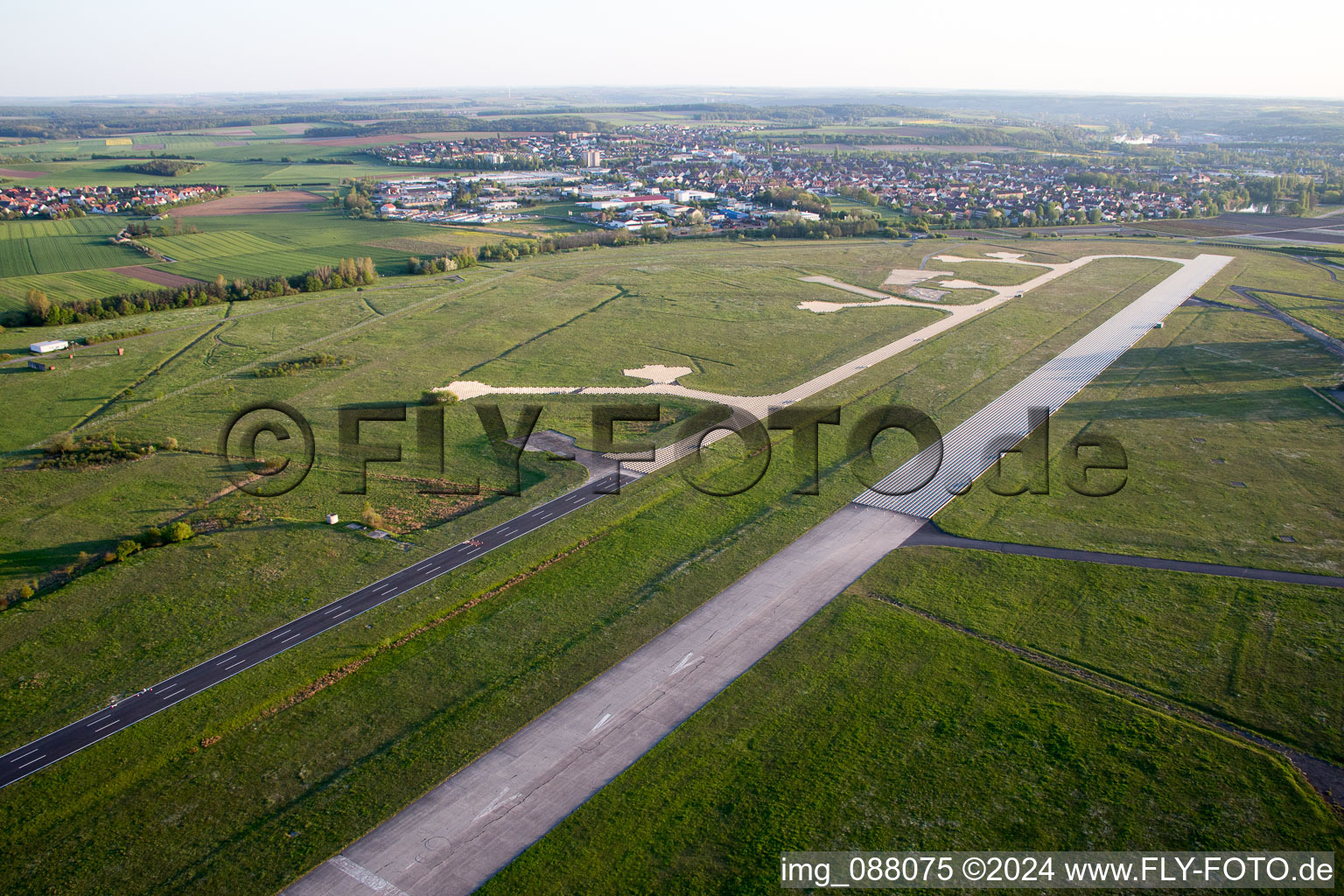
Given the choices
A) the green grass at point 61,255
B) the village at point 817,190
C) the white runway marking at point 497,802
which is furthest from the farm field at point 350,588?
the village at point 817,190

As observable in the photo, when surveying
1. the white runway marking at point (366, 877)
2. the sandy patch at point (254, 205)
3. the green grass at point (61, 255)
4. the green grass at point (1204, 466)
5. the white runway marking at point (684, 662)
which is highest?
the sandy patch at point (254, 205)

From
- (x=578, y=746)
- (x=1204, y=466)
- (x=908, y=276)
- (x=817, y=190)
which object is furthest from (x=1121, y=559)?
(x=817, y=190)

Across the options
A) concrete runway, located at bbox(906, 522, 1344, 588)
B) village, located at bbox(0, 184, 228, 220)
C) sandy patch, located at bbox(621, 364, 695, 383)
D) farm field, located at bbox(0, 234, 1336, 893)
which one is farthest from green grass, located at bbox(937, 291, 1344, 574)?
village, located at bbox(0, 184, 228, 220)

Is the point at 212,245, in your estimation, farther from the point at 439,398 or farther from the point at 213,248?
the point at 439,398

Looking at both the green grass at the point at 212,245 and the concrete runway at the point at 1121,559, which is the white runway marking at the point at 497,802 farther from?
the green grass at the point at 212,245

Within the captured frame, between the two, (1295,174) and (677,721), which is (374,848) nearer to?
(677,721)

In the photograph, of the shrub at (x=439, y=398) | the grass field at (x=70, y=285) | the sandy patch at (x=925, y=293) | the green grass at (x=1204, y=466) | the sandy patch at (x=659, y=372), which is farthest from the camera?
the sandy patch at (x=925, y=293)
